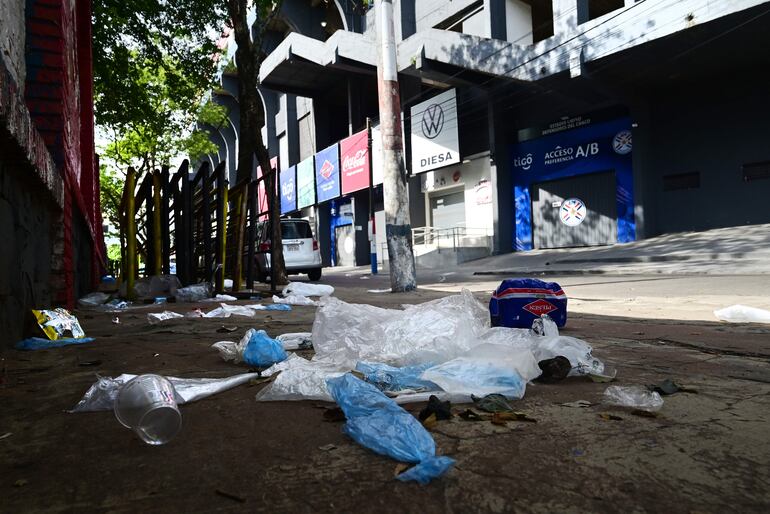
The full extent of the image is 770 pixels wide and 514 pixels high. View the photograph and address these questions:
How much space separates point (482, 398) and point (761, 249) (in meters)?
11.5

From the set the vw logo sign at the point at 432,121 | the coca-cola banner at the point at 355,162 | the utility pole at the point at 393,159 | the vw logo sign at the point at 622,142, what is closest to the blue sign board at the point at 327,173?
the coca-cola banner at the point at 355,162

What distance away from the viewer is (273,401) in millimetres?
1899

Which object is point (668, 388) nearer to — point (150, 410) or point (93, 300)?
point (150, 410)

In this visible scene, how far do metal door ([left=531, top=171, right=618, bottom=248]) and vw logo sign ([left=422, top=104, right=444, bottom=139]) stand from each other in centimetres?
422

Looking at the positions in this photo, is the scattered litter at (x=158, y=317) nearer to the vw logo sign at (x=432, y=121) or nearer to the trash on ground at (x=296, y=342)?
the trash on ground at (x=296, y=342)

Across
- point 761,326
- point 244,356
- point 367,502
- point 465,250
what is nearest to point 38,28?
Answer: point 244,356

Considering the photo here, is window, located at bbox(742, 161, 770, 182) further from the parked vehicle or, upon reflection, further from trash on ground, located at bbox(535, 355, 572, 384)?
trash on ground, located at bbox(535, 355, 572, 384)

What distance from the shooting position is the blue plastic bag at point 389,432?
1217mm

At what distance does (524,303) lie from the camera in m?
3.43

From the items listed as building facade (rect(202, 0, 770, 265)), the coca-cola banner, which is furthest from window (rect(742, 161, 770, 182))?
the coca-cola banner

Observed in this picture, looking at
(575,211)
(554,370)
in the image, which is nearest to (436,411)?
(554,370)

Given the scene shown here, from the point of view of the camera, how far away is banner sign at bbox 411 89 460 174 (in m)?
18.5

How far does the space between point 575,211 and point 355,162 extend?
33.1ft

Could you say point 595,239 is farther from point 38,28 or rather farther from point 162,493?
point 162,493
